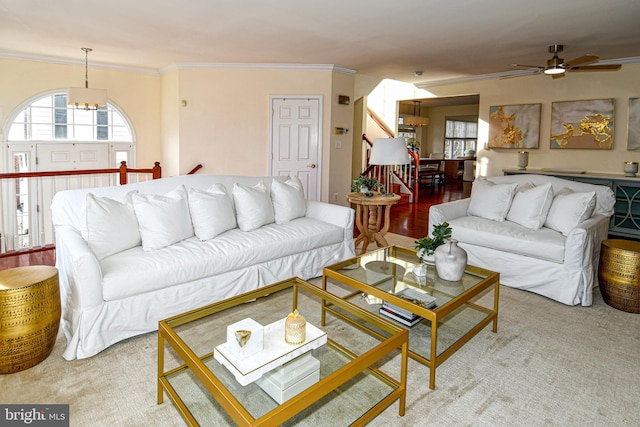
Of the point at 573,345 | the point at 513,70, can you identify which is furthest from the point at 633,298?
the point at 513,70

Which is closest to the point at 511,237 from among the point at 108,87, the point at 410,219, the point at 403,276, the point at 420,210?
the point at 403,276

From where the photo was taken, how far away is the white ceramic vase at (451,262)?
2.68 meters

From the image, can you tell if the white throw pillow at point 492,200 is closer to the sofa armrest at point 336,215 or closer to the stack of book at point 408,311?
the sofa armrest at point 336,215

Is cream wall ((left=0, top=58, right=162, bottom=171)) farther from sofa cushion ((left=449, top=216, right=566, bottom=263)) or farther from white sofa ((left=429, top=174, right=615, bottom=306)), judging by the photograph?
sofa cushion ((left=449, top=216, right=566, bottom=263))

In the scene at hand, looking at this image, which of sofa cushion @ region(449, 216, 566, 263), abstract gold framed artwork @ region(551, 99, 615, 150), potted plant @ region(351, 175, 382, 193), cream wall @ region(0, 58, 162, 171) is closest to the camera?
sofa cushion @ region(449, 216, 566, 263)

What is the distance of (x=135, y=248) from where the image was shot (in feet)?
9.52

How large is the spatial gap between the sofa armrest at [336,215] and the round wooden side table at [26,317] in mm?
2347

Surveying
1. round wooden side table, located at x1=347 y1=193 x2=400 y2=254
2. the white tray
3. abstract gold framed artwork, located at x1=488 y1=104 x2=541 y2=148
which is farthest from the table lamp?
abstract gold framed artwork, located at x1=488 y1=104 x2=541 y2=148

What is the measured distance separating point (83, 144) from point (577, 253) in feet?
22.9

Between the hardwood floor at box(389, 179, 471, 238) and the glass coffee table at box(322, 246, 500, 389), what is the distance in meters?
2.78

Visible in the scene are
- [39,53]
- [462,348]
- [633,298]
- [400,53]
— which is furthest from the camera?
[39,53]

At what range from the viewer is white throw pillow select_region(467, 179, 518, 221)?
13.4 feet

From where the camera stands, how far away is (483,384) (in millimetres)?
2195

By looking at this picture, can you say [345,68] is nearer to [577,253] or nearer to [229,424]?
[577,253]
